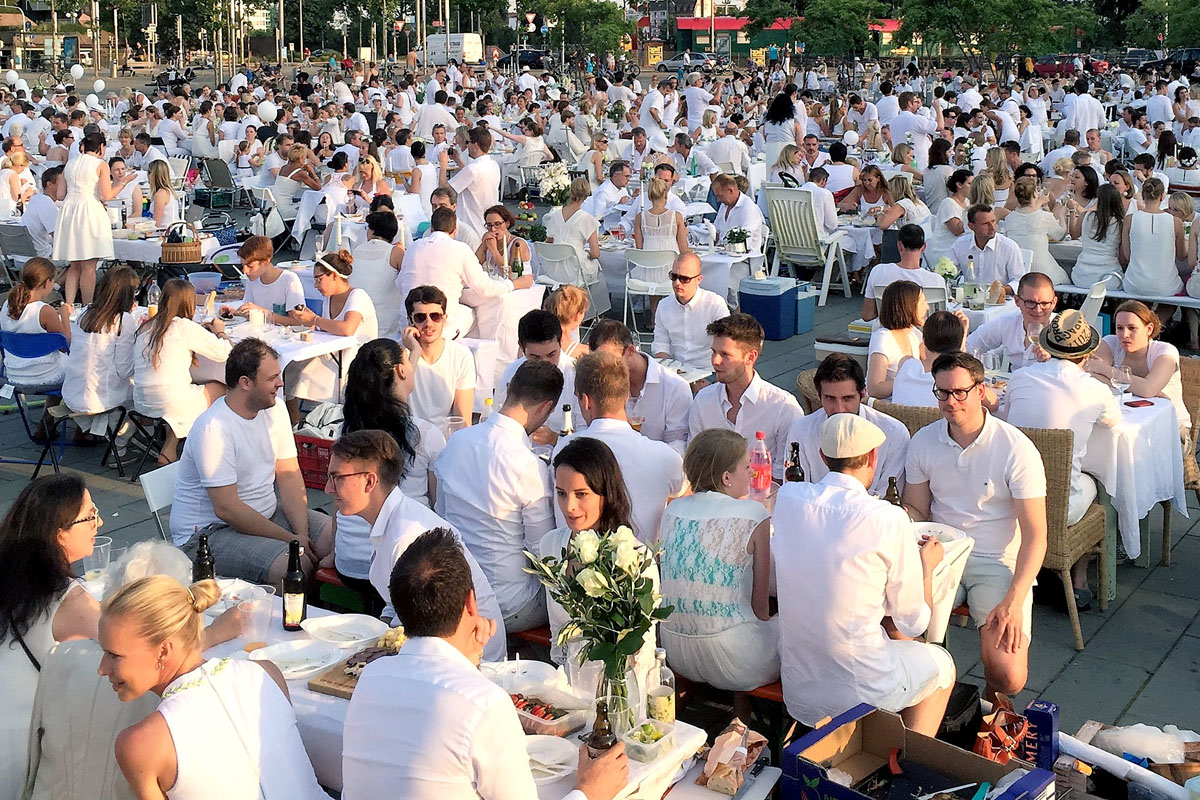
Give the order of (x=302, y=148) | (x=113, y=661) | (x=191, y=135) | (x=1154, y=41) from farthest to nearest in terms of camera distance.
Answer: (x=1154, y=41)
(x=191, y=135)
(x=302, y=148)
(x=113, y=661)

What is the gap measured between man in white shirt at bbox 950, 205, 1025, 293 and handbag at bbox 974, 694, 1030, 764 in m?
5.76

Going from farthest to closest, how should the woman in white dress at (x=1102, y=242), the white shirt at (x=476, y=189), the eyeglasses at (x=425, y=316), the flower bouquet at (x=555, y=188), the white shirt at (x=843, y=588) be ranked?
the white shirt at (x=476, y=189), the flower bouquet at (x=555, y=188), the woman in white dress at (x=1102, y=242), the eyeglasses at (x=425, y=316), the white shirt at (x=843, y=588)

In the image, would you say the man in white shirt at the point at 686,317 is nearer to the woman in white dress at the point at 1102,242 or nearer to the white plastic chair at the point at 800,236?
the woman in white dress at the point at 1102,242

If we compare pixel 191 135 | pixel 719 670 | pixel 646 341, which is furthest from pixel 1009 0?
pixel 719 670

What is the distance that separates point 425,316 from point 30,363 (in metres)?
2.96

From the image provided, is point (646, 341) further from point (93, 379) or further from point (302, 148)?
point (302, 148)

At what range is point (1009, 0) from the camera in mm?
32094

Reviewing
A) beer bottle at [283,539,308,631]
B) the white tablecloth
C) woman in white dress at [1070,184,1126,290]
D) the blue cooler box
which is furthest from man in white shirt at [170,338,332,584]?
woman in white dress at [1070,184,1126,290]

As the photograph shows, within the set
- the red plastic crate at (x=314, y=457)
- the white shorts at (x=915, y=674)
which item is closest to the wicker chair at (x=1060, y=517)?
the white shorts at (x=915, y=674)

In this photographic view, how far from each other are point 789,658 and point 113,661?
2.08 metres

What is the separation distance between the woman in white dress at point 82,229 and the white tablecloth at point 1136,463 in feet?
28.3

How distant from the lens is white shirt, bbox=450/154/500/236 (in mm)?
12945

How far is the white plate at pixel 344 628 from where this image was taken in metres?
4.33

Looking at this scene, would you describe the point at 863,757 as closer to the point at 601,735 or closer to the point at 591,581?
the point at 601,735
